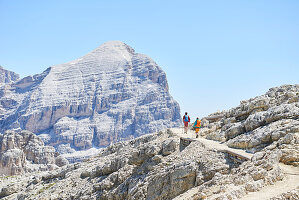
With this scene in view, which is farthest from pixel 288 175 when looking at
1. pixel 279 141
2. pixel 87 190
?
pixel 87 190

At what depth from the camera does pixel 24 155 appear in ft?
330

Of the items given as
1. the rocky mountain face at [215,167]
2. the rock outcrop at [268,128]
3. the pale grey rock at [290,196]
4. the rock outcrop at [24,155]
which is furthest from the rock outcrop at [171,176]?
the rock outcrop at [24,155]

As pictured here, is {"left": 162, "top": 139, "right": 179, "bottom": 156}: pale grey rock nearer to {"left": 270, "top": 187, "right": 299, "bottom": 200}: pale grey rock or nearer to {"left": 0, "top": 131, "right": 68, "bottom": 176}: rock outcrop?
{"left": 270, "top": 187, "right": 299, "bottom": 200}: pale grey rock

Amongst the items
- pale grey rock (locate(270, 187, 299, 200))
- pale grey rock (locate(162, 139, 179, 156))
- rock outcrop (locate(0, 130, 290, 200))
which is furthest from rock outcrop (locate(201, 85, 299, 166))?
pale grey rock (locate(270, 187, 299, 200))

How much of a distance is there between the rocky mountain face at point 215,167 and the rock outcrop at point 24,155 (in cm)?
6207

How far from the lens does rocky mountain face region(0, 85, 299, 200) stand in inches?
616

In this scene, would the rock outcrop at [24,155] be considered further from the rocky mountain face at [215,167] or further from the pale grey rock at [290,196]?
the pale grey rock at [290,196]

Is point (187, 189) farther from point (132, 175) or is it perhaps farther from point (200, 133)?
point (200, 133)

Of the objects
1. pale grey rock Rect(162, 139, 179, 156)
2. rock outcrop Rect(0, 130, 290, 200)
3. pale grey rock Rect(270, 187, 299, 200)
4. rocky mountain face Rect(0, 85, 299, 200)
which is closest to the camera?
pale grey rock Rect(270, 187, 299, 200)

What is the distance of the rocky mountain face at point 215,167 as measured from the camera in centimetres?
1566

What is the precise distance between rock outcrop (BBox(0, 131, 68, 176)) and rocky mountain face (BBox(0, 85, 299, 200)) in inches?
2444

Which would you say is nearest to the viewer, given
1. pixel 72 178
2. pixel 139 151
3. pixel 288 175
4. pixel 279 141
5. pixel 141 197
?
pixel 288 175

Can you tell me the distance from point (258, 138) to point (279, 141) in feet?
9.98

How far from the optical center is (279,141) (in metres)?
19.1
